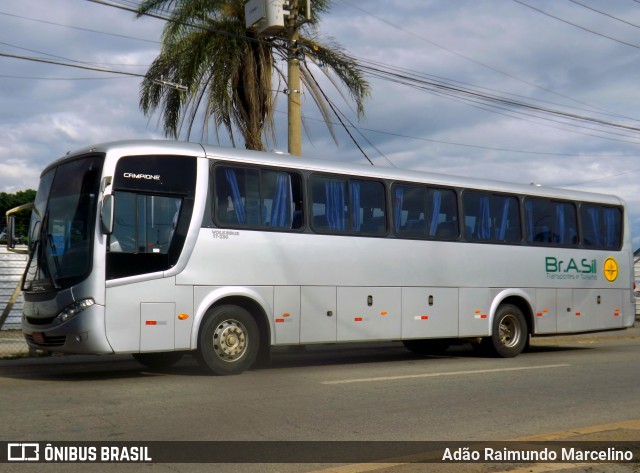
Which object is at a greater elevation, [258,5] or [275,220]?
[258,5]

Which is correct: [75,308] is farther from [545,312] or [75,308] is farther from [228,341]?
[545,312]

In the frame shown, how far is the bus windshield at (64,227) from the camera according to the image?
11.1 meters

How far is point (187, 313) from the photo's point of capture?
11.6 m

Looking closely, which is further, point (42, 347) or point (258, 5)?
point (258, 5)

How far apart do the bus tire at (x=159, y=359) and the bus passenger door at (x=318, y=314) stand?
2.10 metres

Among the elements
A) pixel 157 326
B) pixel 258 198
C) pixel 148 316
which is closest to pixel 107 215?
pixel 148 316

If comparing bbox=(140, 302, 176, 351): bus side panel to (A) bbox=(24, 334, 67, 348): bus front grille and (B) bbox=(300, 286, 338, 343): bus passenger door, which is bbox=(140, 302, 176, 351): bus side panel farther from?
(B) bbox=(300, 286, 338, 343): bus passenger door

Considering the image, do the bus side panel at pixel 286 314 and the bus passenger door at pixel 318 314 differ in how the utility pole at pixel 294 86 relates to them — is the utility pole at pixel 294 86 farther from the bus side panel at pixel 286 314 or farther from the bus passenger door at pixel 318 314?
the bus side panel at pixel 286 314

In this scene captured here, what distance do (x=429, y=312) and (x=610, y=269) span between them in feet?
18.6

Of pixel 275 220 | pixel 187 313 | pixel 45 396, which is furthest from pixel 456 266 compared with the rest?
pixel 45 396

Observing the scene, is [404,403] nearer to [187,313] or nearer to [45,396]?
[187,313]

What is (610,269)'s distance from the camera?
1823 cm

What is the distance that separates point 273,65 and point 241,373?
11311mm

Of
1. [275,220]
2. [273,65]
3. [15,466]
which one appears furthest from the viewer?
[273,65]
